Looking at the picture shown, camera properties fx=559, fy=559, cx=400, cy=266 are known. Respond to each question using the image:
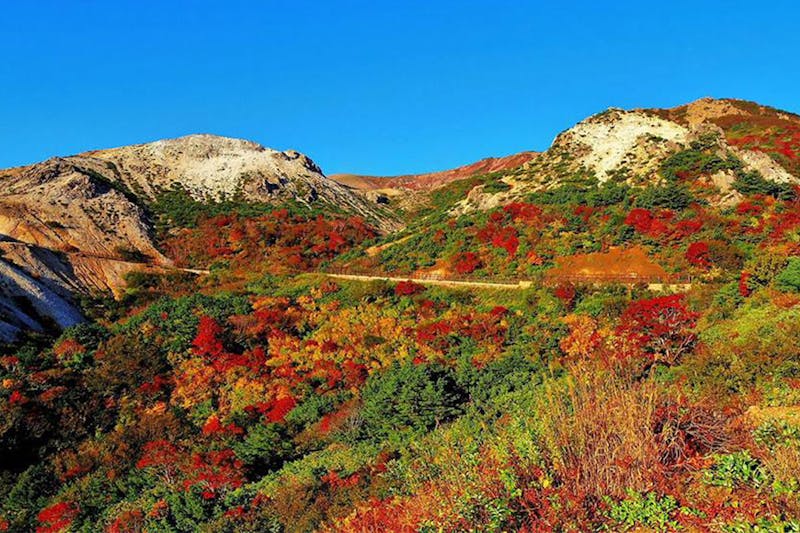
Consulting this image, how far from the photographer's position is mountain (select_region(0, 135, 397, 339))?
136 ft

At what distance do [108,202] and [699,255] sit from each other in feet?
199

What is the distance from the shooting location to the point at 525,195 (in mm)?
58125

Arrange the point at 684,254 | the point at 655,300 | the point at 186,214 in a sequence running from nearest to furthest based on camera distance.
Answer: the point at 655,300, the point at 684,254, the point at 186,214

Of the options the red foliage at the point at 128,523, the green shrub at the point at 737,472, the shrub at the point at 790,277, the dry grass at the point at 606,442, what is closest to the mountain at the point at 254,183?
the red foliage at the point at 128,523

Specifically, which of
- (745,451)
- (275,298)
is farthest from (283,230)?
(745,451)

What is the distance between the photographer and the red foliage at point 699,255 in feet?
117

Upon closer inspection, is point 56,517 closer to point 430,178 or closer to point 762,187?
point 762,187

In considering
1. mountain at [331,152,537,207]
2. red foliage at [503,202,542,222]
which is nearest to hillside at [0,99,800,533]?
red foliage at [503,202,542,222]

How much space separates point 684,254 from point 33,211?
5997cm

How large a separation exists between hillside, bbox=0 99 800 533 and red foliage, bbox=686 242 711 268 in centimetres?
15

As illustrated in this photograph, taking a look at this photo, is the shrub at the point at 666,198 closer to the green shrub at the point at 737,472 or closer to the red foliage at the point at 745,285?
the red foliage at the point at 745,285

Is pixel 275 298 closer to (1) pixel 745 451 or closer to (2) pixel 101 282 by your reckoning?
(2) pixel 101 282

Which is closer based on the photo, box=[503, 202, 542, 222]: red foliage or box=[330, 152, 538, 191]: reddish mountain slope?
box=[503, 202, 542, 222]: red foliage

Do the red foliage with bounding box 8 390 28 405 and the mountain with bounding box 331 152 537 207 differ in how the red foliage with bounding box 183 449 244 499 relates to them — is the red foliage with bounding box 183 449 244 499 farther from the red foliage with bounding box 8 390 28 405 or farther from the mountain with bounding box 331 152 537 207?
the mountain with bounding box 331 152 537 207
